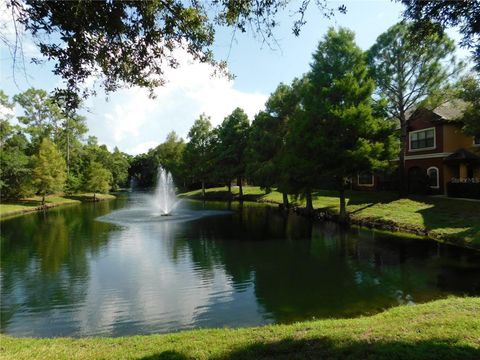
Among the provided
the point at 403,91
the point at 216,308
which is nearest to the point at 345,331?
the point at 216,308

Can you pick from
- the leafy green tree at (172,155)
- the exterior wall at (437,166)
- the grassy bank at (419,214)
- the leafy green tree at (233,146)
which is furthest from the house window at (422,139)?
the leafy green tree at (172,155)

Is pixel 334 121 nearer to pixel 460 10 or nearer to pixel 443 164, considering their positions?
pixel 443 164

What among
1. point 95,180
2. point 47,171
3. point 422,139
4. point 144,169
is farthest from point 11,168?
point 144,169

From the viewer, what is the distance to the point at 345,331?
665 cm

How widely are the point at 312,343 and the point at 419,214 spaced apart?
20.2m

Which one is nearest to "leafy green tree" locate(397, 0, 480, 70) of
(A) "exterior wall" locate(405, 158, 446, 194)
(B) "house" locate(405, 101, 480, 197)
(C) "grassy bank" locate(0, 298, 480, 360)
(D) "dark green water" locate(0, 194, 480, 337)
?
(C) "grassy bank" locate(0, 298, 480, 360)

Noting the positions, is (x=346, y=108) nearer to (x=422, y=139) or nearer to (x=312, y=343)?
(x=422, y=139)

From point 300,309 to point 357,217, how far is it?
16954 mm

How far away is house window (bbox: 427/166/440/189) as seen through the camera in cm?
2998

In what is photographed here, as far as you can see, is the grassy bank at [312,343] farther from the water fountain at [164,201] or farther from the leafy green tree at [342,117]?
the water fountain at [164,201]

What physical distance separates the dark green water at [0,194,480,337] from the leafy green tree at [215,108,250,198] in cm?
2707

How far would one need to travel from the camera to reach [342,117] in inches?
911

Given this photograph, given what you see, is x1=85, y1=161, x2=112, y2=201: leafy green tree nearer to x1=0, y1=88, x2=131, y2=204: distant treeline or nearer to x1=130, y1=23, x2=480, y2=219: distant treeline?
x1=0, y1=88, x2=131, y2=204: distant treeline

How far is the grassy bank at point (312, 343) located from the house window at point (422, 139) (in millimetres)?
26314
